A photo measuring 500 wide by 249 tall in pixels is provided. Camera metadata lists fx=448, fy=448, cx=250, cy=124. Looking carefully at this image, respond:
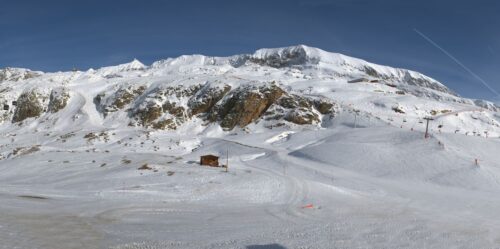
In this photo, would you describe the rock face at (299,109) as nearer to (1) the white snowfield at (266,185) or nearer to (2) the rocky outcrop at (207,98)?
(1) the white snowfield at (266,185)

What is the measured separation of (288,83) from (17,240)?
110 meters

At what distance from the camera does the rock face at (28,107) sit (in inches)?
4213

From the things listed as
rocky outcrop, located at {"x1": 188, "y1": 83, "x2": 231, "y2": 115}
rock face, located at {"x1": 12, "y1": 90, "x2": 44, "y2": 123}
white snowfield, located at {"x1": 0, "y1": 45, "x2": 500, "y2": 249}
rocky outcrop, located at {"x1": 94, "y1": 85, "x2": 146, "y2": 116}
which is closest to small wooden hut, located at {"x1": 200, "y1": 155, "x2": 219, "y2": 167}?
white snowfield, located at {"x1": 0, "y1": 45, "x2": 500, "y2": 249}

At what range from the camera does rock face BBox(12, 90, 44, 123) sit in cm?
10700

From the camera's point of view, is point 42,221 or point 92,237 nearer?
point 92,237

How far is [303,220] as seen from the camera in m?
23.0

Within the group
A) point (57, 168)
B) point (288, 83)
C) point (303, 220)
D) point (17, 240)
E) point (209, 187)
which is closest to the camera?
point (17, 240)

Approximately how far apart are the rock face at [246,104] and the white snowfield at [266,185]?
3058 mm

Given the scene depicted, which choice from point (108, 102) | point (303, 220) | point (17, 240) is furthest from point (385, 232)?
point (108, 102)

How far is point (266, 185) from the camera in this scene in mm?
37344

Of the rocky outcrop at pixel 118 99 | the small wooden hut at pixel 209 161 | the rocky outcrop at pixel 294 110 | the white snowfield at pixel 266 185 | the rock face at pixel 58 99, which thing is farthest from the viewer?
the rock face at pixel 58 99

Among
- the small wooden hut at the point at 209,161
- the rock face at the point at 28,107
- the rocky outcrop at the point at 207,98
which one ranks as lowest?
the small wooden hut at the point at 209,161

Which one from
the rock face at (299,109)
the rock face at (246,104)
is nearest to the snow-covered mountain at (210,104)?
the rock face at (246,104)

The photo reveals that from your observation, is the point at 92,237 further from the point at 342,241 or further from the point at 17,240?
the point at 342,241
